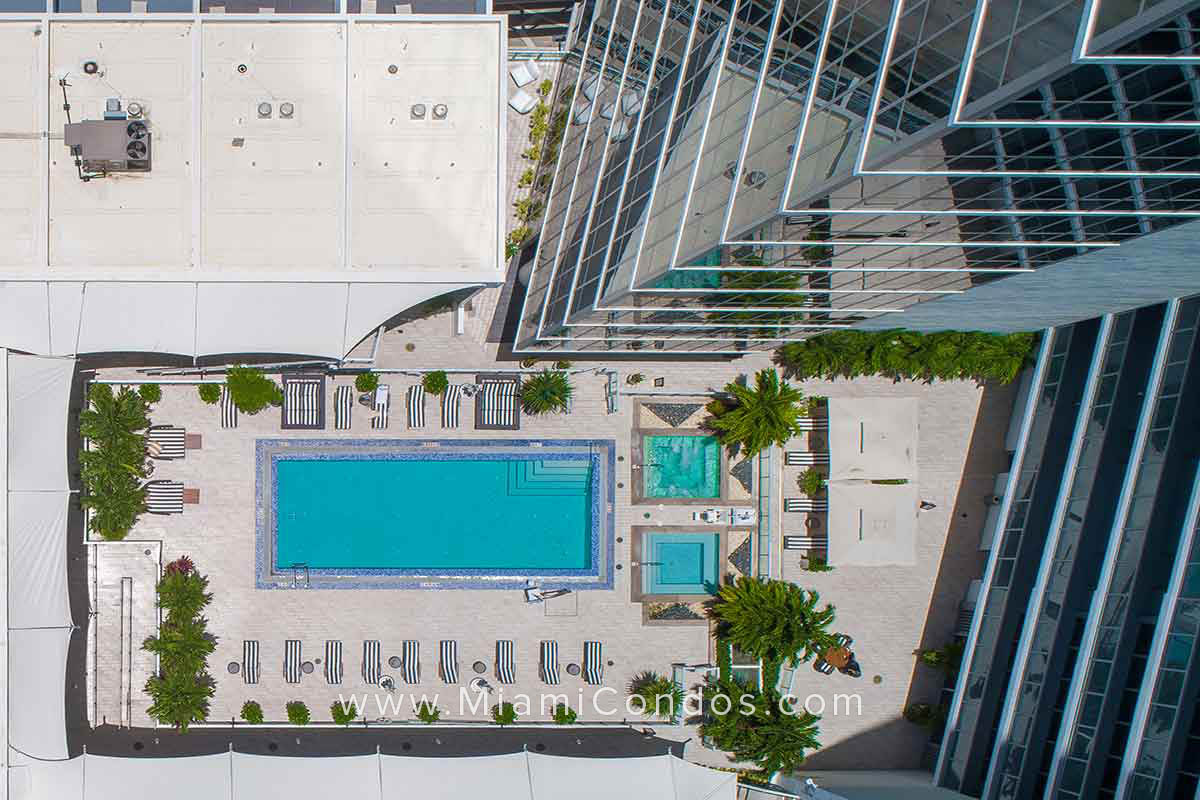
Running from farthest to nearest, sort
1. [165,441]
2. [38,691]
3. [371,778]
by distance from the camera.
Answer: [165,441] → [371,778] → [38,691]

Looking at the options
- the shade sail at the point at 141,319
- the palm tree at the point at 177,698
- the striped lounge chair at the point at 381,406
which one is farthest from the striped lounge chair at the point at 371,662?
the shade sail at the point at 141,319

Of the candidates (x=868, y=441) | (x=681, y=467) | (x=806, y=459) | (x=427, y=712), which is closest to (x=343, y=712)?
(x=427, y=712)

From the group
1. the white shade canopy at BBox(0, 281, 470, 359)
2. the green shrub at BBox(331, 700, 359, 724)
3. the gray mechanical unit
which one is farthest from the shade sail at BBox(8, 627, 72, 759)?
the gray mechanical unit

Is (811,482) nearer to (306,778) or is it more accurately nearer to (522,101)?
(522,101)

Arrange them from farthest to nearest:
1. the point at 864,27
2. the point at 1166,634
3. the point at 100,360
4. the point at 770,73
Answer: the point at 100,360 → the point at 1166,634 → the point at 770,73 → the point at 864,27

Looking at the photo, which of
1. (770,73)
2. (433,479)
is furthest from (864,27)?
(433,479)

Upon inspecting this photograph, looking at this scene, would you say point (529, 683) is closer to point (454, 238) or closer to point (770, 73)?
point (454, 238)

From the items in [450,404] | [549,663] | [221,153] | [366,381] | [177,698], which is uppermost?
[221,153]
